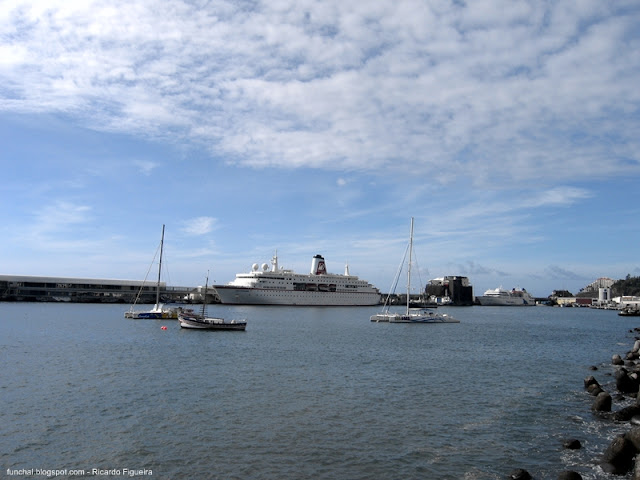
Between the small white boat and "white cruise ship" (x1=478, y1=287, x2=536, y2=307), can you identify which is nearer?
the small white boat

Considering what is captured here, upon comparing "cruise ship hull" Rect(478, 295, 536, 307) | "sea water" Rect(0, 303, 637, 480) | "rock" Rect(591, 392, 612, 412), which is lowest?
"sea water" Rect(0, 303, 637, 480)

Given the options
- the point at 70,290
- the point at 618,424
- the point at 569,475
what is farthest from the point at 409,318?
the point at 70,290

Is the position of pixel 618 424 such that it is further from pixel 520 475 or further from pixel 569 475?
pixel 520 475

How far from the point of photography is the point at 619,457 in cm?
1170

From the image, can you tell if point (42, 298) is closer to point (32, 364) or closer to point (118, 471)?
point (32, 364)

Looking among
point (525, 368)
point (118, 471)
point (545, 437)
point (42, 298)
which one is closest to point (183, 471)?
point (118, 471)

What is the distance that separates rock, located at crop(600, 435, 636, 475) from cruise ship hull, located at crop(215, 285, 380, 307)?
85.4m

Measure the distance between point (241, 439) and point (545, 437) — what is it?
336 inches

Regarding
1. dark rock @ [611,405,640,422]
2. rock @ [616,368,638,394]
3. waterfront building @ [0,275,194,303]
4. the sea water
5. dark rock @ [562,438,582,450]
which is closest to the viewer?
the sea water

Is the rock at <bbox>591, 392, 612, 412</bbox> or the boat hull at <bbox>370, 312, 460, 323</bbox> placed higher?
the boat hull at <bbox>370, 312, 460, 323</bbox>

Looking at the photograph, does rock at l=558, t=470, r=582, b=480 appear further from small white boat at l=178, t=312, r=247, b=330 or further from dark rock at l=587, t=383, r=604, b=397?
small white boat at l=178, t=312, r=247, b=330

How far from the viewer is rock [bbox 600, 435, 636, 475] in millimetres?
→ 11406

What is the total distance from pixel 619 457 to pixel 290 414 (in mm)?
8864

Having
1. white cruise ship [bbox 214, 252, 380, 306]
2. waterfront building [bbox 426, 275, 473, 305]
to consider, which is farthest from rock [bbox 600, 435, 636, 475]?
waterfront building [bbox 426, 275, 473, 305]
